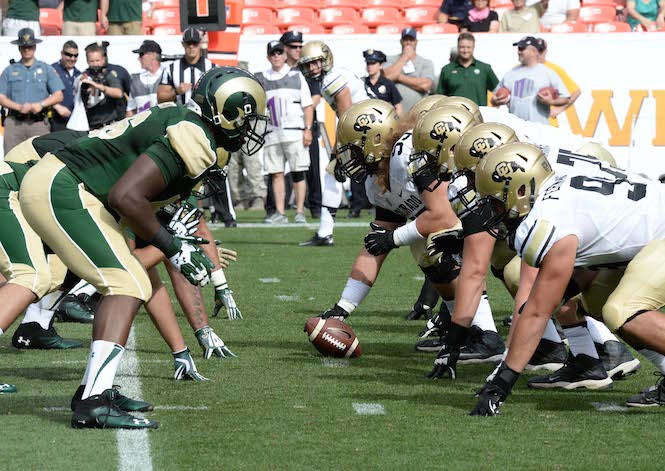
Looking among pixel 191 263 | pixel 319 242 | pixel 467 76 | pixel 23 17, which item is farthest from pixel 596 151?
pixel 23 17

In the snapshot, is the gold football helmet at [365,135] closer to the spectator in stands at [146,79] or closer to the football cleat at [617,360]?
the football cleat at [617,360]

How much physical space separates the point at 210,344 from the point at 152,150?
1913 millimetres

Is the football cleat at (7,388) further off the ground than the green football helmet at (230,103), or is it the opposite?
the green football helmet at (230,103)

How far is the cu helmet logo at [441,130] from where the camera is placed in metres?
5.66

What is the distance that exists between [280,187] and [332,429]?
906cm

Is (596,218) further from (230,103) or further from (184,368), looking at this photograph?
(184,368)

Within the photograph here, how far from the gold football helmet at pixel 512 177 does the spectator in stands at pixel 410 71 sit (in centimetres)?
885

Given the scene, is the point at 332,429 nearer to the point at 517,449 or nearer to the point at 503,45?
the point at 517,449

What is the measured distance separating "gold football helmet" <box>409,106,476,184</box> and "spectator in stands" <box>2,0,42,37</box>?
990cm

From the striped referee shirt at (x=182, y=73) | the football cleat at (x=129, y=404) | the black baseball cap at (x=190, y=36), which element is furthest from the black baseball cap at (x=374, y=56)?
the football cleat at (x=129, y=404)

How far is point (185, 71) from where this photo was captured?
1141cm

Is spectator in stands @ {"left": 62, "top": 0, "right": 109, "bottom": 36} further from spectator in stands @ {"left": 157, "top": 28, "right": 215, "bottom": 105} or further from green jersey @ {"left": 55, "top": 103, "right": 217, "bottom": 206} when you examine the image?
green jersey @ {"left": 55, "top": 103, "right": 217, "bottom": 206}

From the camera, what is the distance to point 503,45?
14.4 m

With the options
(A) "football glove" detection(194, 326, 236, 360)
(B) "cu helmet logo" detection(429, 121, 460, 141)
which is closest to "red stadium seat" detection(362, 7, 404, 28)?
(A) "football glove" detection(194, 326, 236, 360)
